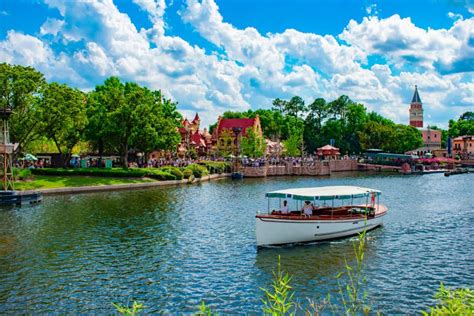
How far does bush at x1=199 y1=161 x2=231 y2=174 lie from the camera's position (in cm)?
10569

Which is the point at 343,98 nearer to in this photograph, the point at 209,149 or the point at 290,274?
the point at 209,149

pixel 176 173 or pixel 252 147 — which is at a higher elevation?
pixel 252 147

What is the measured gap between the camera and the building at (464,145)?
176m

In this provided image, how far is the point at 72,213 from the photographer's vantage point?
50.0m

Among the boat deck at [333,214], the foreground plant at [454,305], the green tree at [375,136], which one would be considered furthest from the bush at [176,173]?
the green tree at [375,136]

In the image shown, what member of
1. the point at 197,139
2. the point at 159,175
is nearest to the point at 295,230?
the point at 159,175

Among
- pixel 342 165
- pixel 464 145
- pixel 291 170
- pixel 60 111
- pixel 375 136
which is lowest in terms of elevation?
pixel 291 170

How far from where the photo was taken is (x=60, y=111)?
7525 cm

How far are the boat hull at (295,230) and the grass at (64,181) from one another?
147ft

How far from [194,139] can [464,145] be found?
Result: 10330cm

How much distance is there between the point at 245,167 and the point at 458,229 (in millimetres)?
70388

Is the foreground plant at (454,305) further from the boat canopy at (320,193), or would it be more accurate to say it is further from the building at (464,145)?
the building at (464,145)

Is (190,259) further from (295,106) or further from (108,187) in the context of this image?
(295,106)

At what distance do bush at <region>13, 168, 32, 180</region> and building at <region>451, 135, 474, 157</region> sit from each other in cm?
15116
